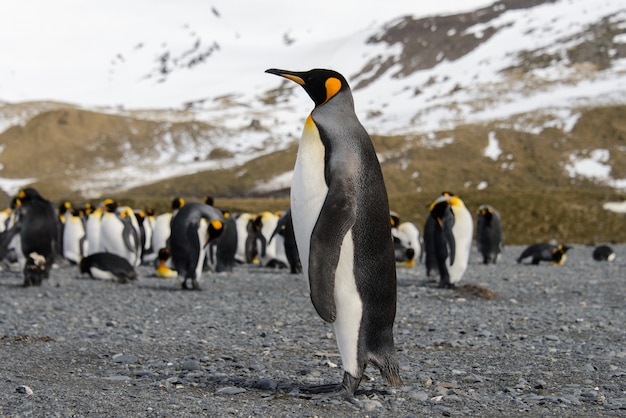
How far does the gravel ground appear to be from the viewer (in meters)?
4.21

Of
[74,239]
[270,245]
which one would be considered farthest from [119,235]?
[270,245]

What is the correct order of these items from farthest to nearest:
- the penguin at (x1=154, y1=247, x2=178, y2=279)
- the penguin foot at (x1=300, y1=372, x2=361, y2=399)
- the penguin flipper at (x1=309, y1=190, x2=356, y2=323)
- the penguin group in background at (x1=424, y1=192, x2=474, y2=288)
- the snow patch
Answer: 1. the snow patch
2. the penguin at (x1=154, y1=247, x2=178, y2=279)
3. the penguin group in background at (x1=424, y1=192, x2=474, y2=288)
4. the penguin foot at (x1=300, y1=372, x2=361, y2=399)
5. the penguin flipper at (x1=309, y1=190, x2=356, y2=323)

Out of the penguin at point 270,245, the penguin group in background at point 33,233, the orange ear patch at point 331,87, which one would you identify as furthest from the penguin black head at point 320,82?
the penguin at point 270,245

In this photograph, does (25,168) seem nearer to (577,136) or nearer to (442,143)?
(442,143)

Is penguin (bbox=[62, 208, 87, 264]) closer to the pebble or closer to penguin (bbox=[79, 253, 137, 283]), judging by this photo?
penguin (bbox=[79, 253, 137, 283])

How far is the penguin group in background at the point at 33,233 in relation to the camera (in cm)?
1066

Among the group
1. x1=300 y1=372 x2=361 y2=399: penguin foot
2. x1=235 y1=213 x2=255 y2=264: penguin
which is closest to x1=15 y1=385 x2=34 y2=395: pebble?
x1=300 y1=372 x2=361 y2=399: penguin foot

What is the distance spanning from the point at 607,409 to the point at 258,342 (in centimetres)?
303

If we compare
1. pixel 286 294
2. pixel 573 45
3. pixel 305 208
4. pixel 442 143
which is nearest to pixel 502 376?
pixel 305 208

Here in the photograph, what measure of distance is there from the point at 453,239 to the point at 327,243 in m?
7.17

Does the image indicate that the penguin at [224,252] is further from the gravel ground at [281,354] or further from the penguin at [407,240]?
the gravel ground at [281,354]

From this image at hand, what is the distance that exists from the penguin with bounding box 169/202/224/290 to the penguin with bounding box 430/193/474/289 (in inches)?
126

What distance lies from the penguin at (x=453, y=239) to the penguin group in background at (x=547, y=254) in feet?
20.6

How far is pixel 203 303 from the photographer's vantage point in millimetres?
9391
